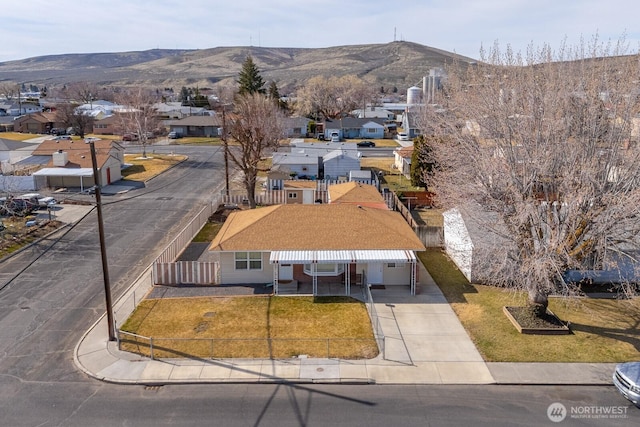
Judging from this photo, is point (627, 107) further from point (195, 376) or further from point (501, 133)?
point (195, 376)

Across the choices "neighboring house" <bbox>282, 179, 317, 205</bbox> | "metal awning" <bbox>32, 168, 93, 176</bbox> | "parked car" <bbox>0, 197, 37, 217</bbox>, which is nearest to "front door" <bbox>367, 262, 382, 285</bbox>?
"neighboring house" <bbox>282, 179, 317, 205</bbox>

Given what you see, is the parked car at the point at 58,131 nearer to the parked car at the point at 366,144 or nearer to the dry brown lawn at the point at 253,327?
the parked car at the point at 366,144

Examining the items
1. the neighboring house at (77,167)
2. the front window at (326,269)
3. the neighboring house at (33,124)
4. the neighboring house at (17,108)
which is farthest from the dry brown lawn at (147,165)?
the neighboring house at (17,108)

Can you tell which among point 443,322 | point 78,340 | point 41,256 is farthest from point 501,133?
point 41,256

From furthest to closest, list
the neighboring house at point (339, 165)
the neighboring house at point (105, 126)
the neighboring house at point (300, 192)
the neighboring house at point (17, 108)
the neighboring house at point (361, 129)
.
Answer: the neighboring house at point (17, 108), the neighboring house at point (105, 126), the neighboring house at point (361, 129), the neighboring house at point (339, 165), the neighboring house at point (300, 192)

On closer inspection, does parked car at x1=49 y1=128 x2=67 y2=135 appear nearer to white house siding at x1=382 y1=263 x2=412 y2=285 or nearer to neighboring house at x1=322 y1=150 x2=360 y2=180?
neighboring house at x1=322 y1=150 x2=360 y2=180
